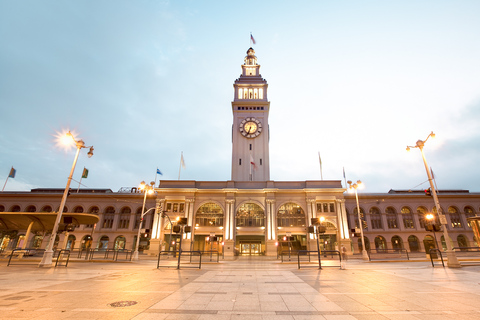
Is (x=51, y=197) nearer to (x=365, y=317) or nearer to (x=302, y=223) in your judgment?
(x=302, y=223)

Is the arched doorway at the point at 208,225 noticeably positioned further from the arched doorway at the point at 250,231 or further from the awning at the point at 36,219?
the awning at the point at 36,219

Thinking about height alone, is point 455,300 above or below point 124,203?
below

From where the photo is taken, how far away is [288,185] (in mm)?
51062

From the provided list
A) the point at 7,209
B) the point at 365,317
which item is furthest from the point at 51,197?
the point at 365,317

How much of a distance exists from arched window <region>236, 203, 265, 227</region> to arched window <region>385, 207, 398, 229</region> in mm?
29873

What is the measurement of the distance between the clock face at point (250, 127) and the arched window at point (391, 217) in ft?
116

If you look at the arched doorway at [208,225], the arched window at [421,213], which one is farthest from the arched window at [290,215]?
the arched window at [421,213]

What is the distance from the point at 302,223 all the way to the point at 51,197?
5744cm

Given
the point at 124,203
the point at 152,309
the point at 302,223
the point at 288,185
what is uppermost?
the point at 288,185

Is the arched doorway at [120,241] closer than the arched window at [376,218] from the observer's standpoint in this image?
No

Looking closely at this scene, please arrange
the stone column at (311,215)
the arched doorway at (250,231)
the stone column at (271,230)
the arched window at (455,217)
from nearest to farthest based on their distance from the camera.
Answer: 1. the stone column at (271,230)
2. the stone column at (311,215)
3. the arched doorway at (250,231)
4. the arched window at (455,217)

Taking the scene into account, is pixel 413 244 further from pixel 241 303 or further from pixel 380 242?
pixel 241 303

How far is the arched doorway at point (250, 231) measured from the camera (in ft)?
155

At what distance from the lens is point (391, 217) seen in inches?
2120
